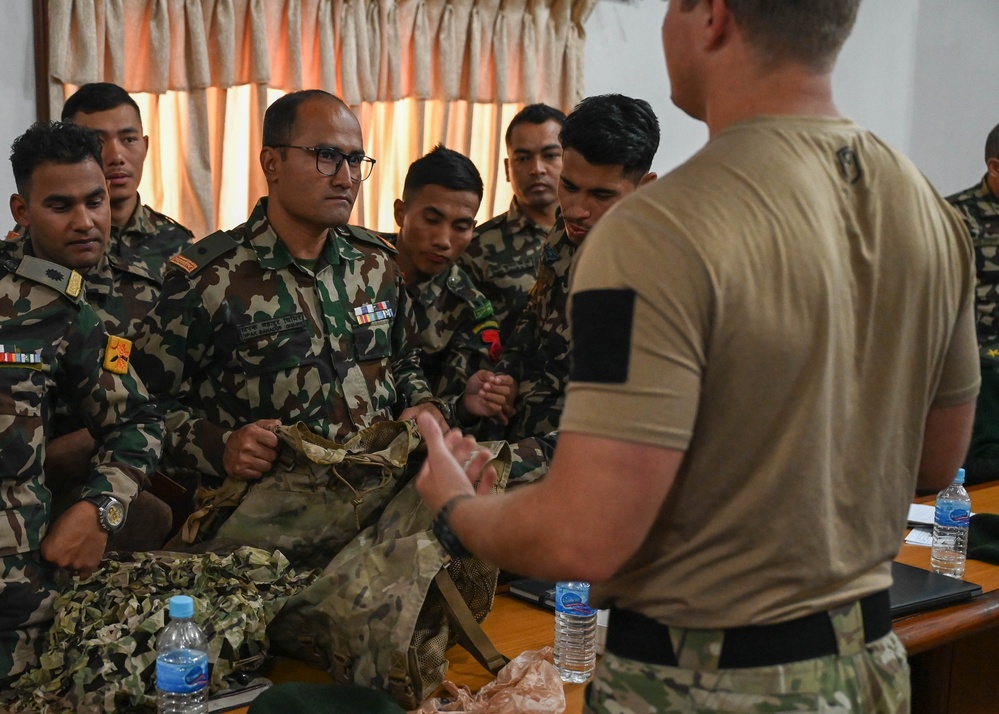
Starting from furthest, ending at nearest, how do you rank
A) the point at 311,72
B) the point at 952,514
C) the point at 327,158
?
the point at 311,72 → the point at 327,158 → the point at 952,514

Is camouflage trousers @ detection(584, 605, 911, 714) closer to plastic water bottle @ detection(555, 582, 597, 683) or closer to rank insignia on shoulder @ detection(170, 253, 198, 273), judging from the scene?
plastic water bottle @ detection(555, 582, 597, 683)

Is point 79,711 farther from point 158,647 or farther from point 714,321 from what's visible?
point 714,321

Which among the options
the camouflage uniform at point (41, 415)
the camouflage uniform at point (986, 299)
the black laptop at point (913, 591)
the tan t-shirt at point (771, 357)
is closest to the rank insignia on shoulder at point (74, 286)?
the camouflage uniform at point (41, 415)

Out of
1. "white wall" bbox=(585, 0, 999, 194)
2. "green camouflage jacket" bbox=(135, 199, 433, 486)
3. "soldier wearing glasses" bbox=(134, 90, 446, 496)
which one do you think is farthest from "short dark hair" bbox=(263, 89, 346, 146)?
"white wall" bbox=(585, 0, 999, 194)

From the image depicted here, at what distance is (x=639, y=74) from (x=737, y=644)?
472 cm

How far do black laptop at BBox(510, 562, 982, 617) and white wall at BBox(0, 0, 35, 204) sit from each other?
2506 mm

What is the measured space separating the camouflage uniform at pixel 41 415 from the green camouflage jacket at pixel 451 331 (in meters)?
1.02

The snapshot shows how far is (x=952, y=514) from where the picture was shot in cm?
230

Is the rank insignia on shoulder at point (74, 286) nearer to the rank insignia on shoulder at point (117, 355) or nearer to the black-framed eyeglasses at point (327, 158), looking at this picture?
the rank insignia on shoulder at point (117, 355)

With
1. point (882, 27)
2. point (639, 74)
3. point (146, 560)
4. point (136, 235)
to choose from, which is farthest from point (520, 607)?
point (882, 27)

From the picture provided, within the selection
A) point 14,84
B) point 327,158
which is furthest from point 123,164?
point 327,158

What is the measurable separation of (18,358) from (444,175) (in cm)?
146

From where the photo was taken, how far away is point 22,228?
2916mm

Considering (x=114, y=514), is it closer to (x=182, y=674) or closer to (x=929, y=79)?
(x=182, y=674)
